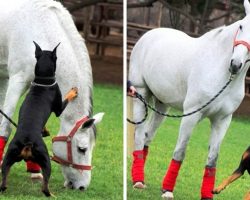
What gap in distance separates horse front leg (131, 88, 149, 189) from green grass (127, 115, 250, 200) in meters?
0.08

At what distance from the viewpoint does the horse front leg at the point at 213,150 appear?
4188 mm

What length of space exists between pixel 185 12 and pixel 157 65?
35.2 inches

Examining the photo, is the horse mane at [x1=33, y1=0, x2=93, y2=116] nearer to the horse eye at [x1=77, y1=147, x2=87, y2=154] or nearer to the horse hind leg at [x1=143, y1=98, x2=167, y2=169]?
the horse eye at [x1=77, y1=147, x2=87, y2=154]

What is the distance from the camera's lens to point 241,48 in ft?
→ 12.1

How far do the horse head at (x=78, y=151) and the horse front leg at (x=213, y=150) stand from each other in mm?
782

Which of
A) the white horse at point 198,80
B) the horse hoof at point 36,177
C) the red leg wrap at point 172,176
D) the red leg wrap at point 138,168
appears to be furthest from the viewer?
the red leg wrap at point 138,168

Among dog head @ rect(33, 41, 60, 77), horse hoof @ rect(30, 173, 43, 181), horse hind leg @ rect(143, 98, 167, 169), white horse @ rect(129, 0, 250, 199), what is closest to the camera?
dog head @ rect(33, 41, 60, 77)

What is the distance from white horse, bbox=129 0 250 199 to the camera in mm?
4031

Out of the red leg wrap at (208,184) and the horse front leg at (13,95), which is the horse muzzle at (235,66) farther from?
the horse front leg at (13,95)

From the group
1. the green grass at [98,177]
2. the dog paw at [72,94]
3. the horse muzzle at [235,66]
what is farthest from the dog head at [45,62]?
the horse muzzle at [235,66]

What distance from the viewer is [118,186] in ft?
15.8

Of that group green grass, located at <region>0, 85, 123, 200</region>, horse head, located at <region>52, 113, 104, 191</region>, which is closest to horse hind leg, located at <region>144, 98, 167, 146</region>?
green grass, located at <region>0, 85, 123, 200</region>

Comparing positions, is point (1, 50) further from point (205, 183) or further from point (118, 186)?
point (205, 183)

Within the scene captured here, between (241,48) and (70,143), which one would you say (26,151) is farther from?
(241,48)
